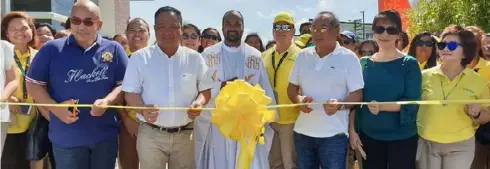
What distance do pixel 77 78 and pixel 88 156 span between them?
662 mm

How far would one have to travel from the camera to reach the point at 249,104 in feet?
12.7

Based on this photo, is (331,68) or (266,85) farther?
(266,85)

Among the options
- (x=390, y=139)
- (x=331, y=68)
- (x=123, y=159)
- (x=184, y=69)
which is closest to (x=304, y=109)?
(x=331, y=68)

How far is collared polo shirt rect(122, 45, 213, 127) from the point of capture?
404 centimetres

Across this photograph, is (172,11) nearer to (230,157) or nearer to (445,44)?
(230,157)

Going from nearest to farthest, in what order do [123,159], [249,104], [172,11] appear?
[249,104] < [172,11] < [123,159]

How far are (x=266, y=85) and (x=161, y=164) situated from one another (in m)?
1.24

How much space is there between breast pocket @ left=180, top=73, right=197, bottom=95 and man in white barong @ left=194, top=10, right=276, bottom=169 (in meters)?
0.38

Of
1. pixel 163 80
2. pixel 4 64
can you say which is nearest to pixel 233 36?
pixel 163 80

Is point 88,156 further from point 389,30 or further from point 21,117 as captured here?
point 389,30

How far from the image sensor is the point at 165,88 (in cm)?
405

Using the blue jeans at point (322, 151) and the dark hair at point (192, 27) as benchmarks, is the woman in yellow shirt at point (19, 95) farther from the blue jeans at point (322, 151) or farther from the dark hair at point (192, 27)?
the blue jeans at point (322, 151)

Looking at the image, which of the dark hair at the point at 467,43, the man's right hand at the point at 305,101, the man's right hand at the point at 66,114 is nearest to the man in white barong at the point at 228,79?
the man's right hand at the point at 305,101

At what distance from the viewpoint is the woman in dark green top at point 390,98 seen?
13.5 ft
